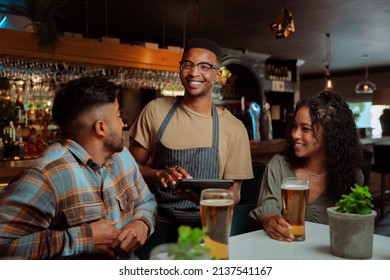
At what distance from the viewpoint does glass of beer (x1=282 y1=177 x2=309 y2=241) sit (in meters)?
Answer: 1.07

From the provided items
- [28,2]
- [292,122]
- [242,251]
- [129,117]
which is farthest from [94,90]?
[129,117]

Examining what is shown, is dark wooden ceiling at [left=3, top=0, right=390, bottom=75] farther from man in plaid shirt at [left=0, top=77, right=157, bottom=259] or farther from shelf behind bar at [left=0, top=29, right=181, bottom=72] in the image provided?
man in plaid shirt at [left=0, top=77, right=157, bottom=259]

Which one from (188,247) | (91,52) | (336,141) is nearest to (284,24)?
(91,52)

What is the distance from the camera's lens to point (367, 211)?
944 mm

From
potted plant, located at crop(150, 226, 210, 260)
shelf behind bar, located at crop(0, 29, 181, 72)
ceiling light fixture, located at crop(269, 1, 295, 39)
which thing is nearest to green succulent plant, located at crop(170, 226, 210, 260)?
potted plant, located at crop(150, 226, 210, 260)

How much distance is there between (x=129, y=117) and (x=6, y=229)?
494cm

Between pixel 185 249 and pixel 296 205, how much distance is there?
1.92ft

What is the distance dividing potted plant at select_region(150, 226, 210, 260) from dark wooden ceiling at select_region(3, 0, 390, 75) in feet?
11.6

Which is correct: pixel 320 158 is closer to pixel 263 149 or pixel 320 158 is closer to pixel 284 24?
pixel 284 24

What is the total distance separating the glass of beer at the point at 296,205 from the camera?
1074 mm

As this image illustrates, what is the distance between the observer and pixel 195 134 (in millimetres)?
1615

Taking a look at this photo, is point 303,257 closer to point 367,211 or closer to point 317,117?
point 367,211
